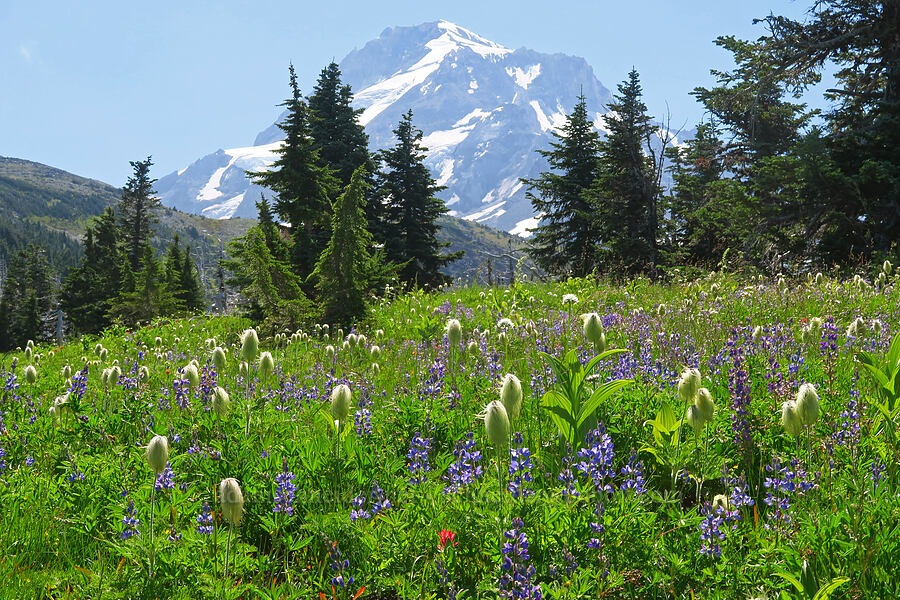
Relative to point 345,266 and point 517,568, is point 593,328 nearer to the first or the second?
point 517,568

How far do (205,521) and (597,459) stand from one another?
1.62 m

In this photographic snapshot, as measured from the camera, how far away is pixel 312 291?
1376 centimetres

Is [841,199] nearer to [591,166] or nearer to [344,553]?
[591,166]

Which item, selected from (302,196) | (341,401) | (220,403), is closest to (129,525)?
(220,403)

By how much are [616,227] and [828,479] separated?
20.3m

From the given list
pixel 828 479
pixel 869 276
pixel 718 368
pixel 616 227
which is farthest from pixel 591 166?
pixel 828 479

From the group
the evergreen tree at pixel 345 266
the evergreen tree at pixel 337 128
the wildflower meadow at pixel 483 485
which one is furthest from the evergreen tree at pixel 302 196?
the wildflower meadow at pixel 483 485

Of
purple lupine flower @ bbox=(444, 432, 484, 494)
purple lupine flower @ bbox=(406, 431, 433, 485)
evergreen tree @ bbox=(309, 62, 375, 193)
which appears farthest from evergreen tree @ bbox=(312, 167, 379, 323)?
evergreen tree @ bbox=(309, 62, 375, 193)

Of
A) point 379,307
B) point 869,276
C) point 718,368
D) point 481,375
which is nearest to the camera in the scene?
point 718,368

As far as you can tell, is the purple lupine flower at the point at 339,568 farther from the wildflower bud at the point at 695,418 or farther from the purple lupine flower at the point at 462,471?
the wildflower bud at the point at 695,418

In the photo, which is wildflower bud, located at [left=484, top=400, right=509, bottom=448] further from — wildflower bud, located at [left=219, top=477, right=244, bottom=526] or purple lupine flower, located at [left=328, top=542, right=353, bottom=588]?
wildflower bud, located at [left=219, top=477, right=244, bottom=526]

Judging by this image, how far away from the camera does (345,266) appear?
371 inches

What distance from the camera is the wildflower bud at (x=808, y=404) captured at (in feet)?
6.42

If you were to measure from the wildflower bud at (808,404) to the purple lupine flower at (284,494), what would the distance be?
2014mm
